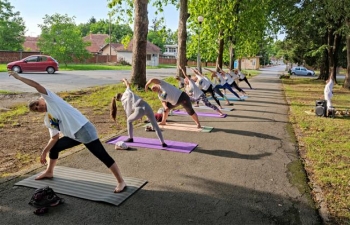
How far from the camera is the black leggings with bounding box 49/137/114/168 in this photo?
4500mm

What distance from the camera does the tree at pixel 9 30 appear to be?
48.1m

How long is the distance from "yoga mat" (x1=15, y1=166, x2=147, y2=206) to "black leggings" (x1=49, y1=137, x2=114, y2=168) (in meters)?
0.41

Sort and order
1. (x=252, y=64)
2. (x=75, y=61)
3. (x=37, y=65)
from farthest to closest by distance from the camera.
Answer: (x=252, y=64)
(x=75, y=61)
(x=37, y=65)

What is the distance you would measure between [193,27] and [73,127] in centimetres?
2295

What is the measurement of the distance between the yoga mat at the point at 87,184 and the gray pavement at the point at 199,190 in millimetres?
114

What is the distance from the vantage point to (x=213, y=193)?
4750mm

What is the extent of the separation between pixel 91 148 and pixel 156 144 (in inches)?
116

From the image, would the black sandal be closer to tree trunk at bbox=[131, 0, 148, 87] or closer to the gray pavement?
the gray pavement

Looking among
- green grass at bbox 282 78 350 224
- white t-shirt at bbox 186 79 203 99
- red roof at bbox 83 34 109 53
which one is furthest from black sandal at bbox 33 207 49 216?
red roof at bbox 83 34 109 53

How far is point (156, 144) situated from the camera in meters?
7.35

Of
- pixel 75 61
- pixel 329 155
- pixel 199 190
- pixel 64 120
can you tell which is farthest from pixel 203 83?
pixel 75 61

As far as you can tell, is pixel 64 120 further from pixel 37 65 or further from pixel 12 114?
pixel 37 65

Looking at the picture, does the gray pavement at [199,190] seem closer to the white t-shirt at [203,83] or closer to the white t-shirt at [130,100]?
the white t-shirt at [130,100]

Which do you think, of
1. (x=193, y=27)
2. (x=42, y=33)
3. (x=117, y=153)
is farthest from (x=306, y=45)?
(x=117, y=153)
